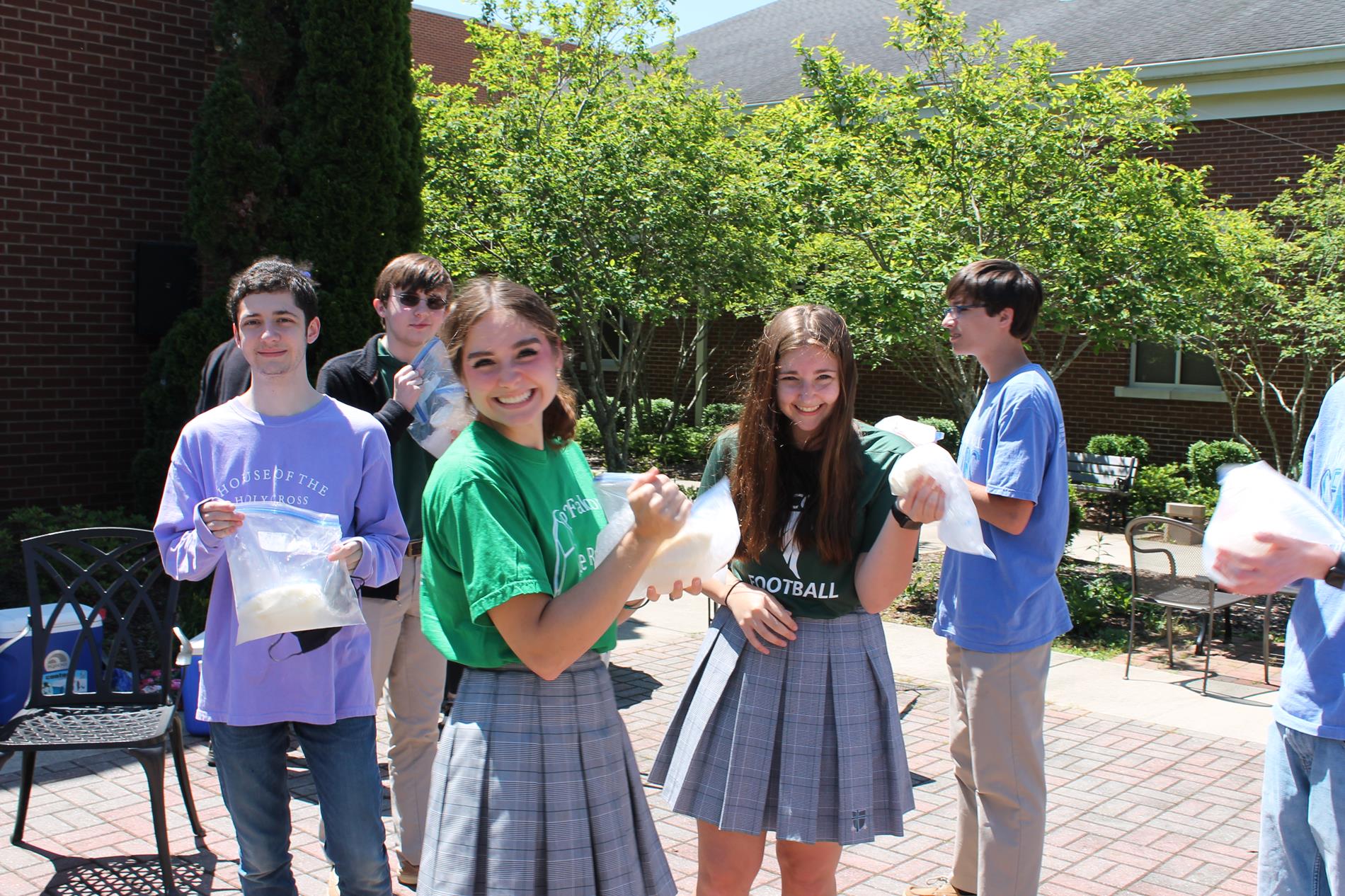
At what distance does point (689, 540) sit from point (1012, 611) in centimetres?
144

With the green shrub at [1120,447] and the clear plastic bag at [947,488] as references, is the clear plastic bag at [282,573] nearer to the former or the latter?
the clear plastic bag at [947,488]

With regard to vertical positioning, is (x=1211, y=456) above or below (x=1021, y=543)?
below

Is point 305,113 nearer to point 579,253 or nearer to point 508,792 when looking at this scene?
point 579,253

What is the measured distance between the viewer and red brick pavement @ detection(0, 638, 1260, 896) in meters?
3.91

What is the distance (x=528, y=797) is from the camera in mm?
2027

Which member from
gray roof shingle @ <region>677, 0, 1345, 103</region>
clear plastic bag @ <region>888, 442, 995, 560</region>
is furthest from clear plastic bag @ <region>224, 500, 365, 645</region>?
gray roof shingle @ <region>677, 0, 1345, 103</region>

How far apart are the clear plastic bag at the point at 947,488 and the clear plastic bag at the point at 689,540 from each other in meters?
0.44

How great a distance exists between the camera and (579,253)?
10898mm

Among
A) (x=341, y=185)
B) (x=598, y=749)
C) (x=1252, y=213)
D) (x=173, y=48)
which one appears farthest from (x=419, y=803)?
(x=1252, y=213)

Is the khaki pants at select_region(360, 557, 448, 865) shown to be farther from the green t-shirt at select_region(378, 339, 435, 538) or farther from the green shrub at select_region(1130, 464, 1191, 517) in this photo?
the green shrub at select_region(1130, 464, 1191, 517)

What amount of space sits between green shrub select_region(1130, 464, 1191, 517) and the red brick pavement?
24.0ft

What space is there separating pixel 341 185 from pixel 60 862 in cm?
484

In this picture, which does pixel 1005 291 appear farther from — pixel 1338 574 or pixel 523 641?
pixel 523 641

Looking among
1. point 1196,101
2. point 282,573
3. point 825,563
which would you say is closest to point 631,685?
point 825,563
